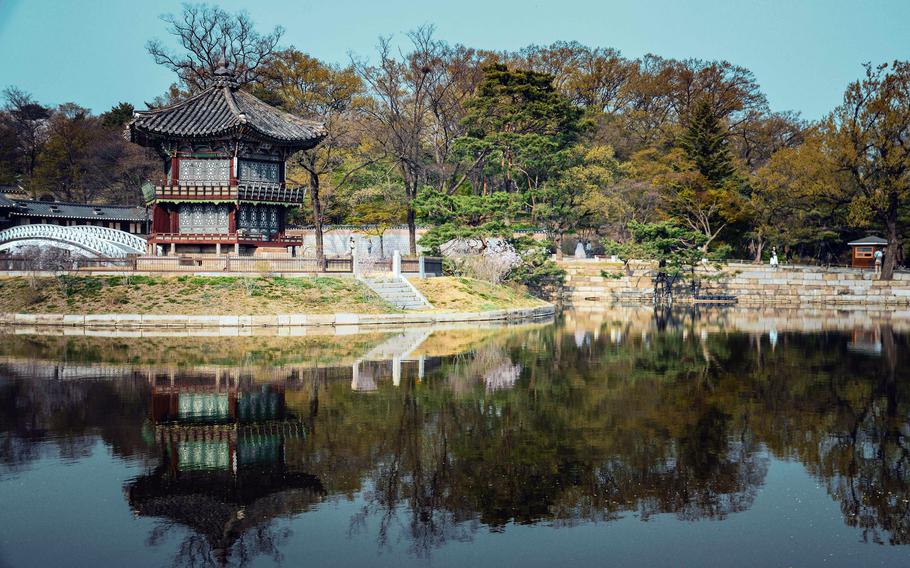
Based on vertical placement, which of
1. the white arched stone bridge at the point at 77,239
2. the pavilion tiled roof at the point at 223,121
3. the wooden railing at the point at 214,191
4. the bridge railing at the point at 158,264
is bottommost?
the bridge railing at the point at 158,264

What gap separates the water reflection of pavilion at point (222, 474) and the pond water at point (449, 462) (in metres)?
0.04

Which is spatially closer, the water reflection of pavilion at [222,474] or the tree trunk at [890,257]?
the water reflection of pavilion at [222,474]

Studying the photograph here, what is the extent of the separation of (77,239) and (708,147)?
45.9 m

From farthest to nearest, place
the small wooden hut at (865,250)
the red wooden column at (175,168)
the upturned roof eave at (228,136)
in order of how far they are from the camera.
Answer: the small wooden hut at (865,250)
the red wooden column at (175,168)
the upturned roof eave at (228,136)

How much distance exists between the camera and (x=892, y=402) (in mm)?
16203

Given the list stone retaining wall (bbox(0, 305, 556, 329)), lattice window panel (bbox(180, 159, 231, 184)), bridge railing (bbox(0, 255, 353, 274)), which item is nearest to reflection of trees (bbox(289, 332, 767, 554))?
stone retaining wall (bbox(0, 305, 556, 329))

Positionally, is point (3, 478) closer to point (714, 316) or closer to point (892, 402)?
point (892, 402)

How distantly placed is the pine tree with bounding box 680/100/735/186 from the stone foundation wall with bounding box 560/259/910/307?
867 cm

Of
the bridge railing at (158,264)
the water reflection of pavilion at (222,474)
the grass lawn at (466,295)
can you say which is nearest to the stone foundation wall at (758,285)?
the grass lawn at (466,295)

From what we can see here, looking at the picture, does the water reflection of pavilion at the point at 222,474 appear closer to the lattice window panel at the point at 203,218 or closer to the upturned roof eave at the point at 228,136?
the upturned roof eave at the point at 228,136

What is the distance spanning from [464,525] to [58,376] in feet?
45.8

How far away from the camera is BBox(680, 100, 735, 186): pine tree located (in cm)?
6031

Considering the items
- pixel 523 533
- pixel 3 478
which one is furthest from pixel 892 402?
pixel 3 478

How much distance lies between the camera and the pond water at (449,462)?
8.38m
